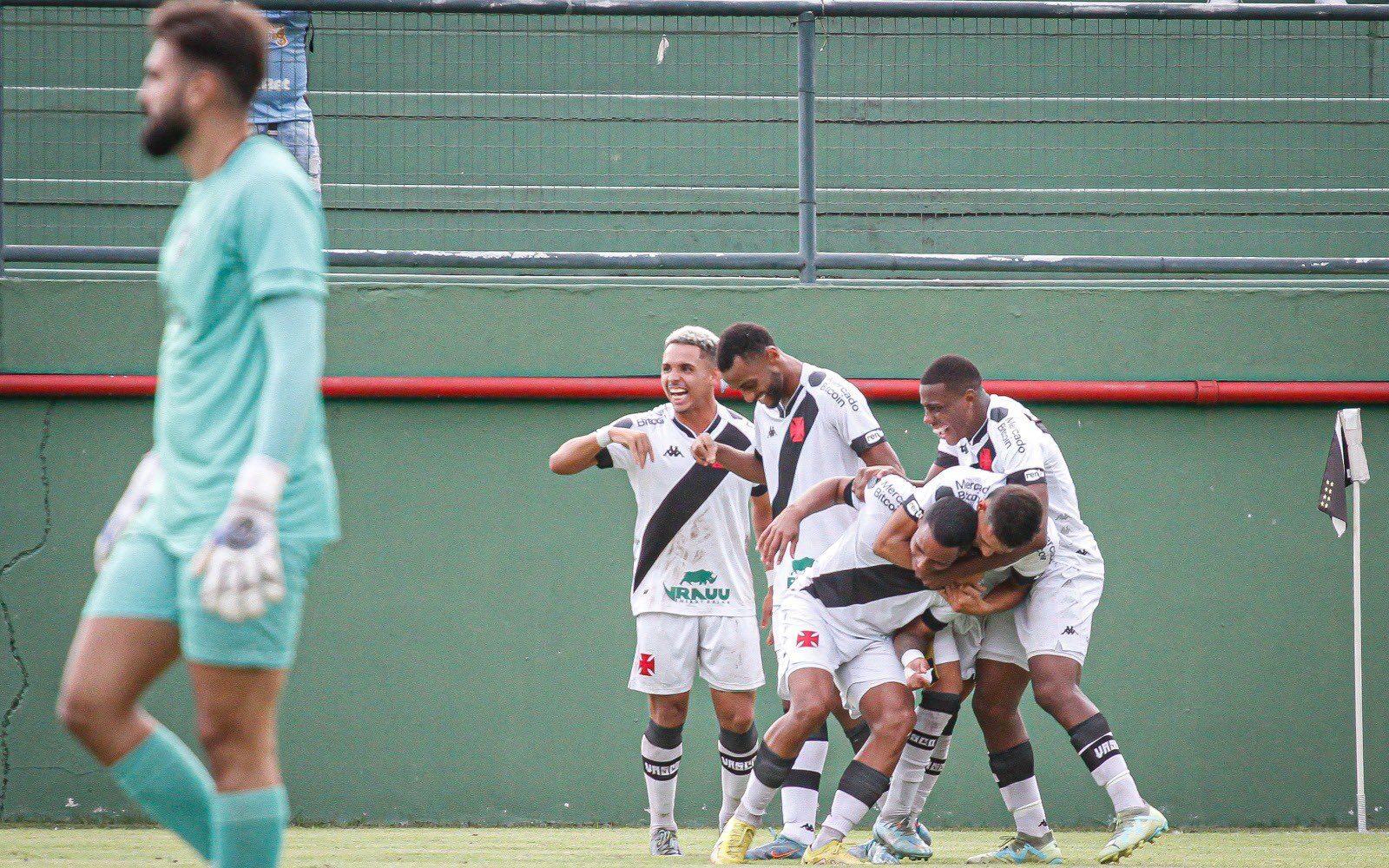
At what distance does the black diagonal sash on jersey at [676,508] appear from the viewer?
654cm

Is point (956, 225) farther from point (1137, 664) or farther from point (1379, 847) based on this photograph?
point (1379, 847)

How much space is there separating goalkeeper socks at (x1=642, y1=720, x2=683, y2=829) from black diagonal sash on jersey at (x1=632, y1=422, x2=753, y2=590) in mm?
693

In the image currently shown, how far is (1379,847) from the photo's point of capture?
21.8 feet

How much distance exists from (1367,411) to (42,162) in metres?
8.35

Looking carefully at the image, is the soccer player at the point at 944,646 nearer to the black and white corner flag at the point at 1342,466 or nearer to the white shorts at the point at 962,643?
the white shorts at the point at 962,643

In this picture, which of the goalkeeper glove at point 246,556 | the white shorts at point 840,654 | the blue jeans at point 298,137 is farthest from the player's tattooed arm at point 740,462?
the goalkeeper glove at point 246,556

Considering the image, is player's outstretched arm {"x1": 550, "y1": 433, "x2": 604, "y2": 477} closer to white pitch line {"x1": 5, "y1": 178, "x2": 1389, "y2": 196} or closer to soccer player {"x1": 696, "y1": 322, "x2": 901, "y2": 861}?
soccer player {"x1": 696, "y1": 322, "x2": 901, "y2": 861}

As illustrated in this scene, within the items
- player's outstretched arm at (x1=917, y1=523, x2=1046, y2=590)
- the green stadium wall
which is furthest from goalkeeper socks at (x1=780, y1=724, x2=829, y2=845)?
the green stadium wall

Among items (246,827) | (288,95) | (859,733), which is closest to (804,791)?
(859,733)

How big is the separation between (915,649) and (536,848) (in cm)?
202

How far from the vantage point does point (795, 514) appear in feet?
18.5

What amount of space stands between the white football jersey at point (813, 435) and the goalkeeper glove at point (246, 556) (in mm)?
3765

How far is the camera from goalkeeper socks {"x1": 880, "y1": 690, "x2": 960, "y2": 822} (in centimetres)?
594

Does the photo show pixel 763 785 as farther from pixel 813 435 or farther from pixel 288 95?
pixel 288 95
